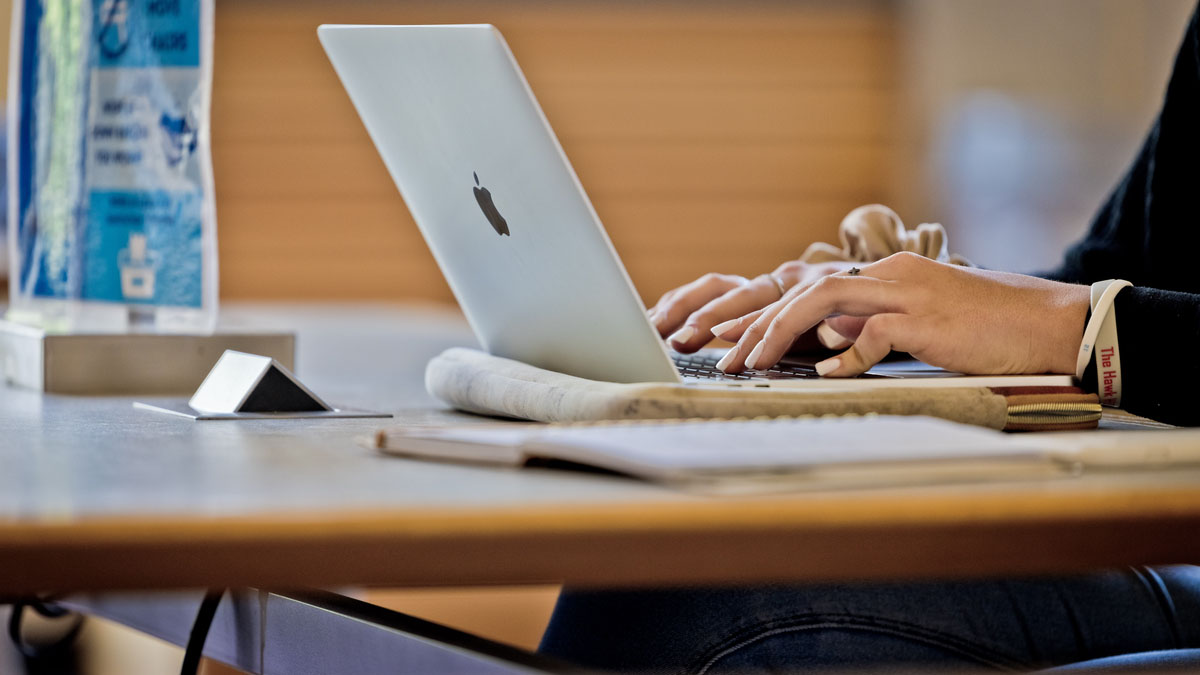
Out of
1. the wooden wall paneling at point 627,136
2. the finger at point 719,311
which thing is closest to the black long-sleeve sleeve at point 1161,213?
the finger at point 719,311

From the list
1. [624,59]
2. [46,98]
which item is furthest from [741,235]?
[46,98]

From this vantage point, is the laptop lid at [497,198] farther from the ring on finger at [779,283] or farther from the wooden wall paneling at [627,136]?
the wooden wall paneling at [627,136]

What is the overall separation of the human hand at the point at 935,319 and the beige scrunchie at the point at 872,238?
258mm

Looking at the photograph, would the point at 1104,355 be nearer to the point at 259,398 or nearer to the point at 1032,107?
the point at 259,398

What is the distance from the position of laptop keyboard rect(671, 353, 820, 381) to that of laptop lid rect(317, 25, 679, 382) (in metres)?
0.09

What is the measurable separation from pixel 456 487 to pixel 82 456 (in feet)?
0.67

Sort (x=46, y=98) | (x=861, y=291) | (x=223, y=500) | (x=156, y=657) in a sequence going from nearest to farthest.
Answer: (x=223, y=500) → (x=861, y=291) → (x=46, y=98) → (x=156, y=657)

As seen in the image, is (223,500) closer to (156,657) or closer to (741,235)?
(156,657)

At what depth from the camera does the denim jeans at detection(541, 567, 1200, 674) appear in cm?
73

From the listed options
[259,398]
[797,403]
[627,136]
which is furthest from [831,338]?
[627,136]

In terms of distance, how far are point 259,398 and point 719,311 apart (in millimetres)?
352

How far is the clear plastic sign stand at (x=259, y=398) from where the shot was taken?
0.77 meters

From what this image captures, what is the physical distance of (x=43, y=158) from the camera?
1111 millimetres

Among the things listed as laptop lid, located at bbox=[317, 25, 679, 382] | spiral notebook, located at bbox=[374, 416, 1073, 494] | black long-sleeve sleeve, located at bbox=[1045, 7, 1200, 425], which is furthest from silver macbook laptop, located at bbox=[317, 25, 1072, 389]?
black long-sleeve sleeve, located at bbox=[1045, 7, 1200, 425]
